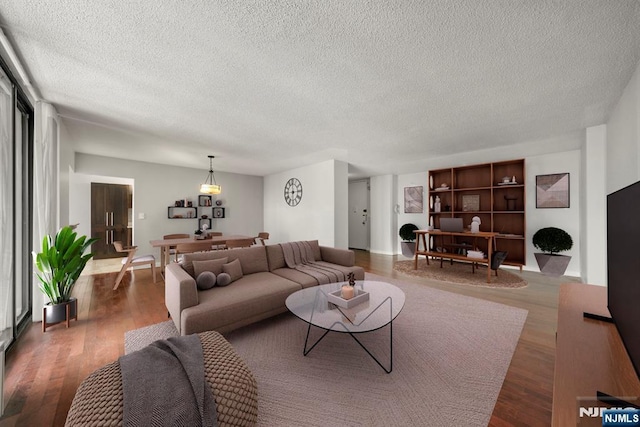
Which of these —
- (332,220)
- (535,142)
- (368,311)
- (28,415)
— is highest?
(535,142)

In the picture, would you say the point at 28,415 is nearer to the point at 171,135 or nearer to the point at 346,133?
the point at 171,135

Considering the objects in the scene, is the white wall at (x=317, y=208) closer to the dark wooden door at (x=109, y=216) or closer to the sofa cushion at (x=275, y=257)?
the sofa cushion at (x=275, y=257)

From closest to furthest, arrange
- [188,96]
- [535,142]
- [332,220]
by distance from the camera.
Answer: [188,96]
[535,142]
[332,220]

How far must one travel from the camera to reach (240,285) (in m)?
2.63

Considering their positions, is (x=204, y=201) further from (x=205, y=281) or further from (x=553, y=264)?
(x=553, y=264)

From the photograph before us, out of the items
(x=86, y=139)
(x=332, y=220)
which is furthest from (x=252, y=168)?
(x=86, y=139)

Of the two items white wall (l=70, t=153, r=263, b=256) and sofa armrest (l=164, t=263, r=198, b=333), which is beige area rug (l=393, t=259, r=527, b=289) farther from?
white wall (l=70, t=153, r=263, b=256)

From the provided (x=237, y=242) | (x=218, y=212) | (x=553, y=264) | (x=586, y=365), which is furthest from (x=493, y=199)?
(x=218, y=212)

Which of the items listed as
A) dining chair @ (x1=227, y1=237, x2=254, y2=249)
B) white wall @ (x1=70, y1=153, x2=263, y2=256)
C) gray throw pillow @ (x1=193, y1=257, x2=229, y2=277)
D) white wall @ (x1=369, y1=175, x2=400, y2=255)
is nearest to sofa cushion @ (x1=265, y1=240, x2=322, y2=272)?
gray throw pillow @ (x1=193, y1=257, x2=229, y2=277)

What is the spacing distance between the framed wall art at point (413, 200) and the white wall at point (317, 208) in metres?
2.24

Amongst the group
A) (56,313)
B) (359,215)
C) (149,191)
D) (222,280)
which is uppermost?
(149,191)

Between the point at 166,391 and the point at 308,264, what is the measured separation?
2.47 meters

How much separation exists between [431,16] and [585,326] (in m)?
2.00

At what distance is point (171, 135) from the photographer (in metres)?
3.83
